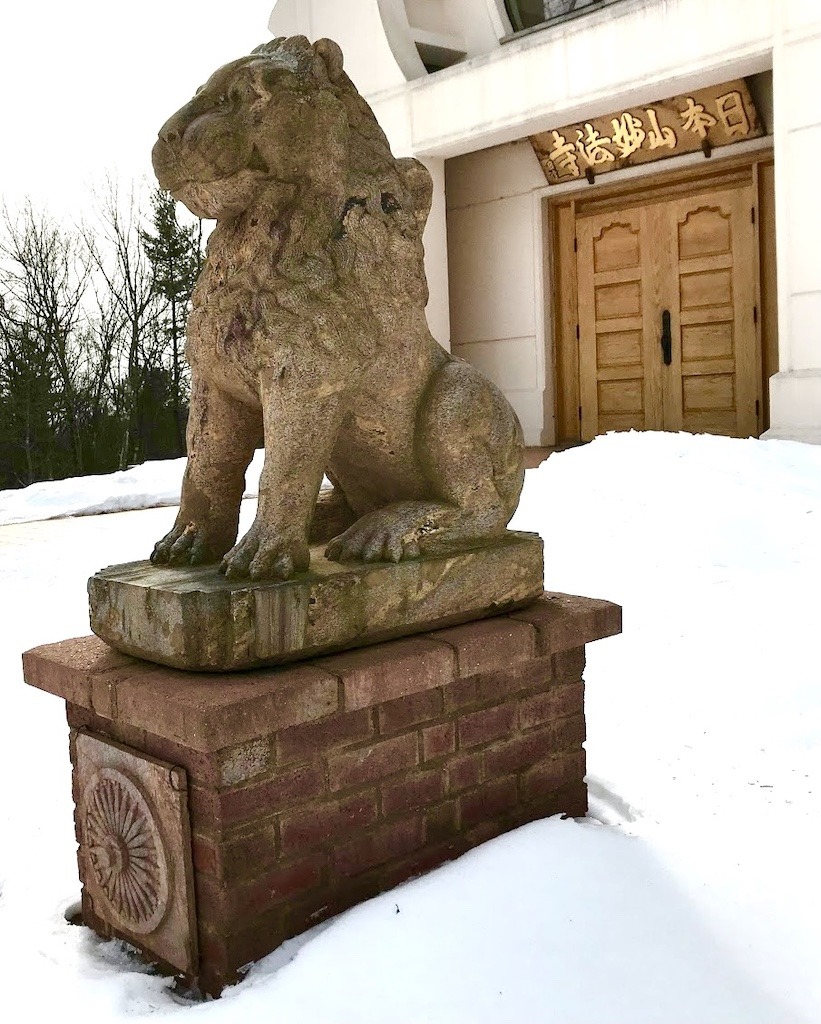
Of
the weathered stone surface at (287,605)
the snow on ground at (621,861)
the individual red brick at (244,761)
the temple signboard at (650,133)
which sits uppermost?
the temple signboard at (650,133)

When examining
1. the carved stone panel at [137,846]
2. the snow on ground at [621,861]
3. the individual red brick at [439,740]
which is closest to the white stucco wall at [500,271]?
the snow on ground at [621,861]

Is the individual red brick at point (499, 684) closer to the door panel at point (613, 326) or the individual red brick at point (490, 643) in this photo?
the individual red brick at point (490, 643)

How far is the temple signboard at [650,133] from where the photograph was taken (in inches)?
301

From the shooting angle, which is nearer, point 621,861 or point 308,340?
point 308,340

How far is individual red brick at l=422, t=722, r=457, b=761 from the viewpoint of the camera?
2160 mm

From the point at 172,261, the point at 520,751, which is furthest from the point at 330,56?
the point at 172,261

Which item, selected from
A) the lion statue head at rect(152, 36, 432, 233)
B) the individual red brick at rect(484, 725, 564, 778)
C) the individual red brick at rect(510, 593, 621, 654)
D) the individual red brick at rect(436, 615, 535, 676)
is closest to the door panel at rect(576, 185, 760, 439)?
the individual red brick at rect(510, 593, 621, 654)

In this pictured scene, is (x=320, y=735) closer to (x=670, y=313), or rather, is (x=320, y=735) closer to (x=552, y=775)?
(x=552, y=775)

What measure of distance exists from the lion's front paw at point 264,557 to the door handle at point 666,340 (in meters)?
7.12

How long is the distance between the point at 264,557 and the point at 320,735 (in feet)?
1.21

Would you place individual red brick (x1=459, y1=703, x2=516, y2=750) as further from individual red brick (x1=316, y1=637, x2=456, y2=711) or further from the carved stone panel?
the carved stone panel

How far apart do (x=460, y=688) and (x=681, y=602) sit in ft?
7.69

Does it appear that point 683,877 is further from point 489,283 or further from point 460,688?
point 489,283

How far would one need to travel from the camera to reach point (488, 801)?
90.4 inches
